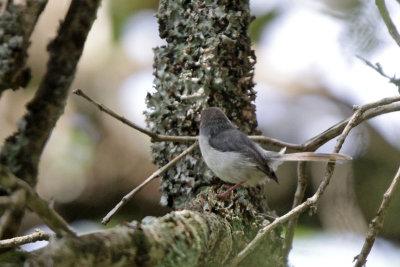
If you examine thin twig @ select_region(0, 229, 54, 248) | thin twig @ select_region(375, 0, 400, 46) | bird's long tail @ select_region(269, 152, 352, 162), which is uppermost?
thin twig @ select_region(375, 0, 400, 46)

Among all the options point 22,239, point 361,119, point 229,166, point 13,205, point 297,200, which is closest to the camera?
point 13,205

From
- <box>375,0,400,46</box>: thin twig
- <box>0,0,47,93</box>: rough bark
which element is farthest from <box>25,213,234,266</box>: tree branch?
<box>375,0,400,46</box>: thin twig

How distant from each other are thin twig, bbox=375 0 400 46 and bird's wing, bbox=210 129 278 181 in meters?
1.23

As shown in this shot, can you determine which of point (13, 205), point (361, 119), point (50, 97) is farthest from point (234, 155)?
point (13, 205)

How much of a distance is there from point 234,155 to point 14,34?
2.03 m

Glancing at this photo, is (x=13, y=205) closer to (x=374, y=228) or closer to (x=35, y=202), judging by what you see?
(x=35, y=202)

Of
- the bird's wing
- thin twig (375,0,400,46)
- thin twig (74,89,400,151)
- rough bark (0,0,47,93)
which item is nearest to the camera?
rough bark (0,0,47,93)

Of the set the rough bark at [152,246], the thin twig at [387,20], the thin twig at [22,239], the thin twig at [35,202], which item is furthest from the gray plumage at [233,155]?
the thin twig at [35,202]

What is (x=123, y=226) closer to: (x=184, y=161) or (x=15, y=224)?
(x=15, y=224)

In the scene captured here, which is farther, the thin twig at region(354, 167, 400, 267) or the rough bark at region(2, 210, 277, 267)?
the thin twig at region(354, 167, 400, 267)

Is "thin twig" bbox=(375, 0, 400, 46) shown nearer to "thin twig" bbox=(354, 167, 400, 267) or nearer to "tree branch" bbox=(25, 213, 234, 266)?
"thin twig" bbox=(354, 167, 400, 267)

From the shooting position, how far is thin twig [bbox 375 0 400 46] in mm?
1727

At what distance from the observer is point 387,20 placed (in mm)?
1784

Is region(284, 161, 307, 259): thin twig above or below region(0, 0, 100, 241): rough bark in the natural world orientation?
below
